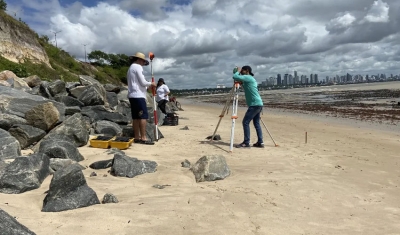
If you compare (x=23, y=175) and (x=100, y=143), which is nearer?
(x=23, y=175)

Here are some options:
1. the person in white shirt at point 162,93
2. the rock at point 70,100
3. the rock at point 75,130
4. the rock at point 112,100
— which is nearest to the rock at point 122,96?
the rock at point 112,100

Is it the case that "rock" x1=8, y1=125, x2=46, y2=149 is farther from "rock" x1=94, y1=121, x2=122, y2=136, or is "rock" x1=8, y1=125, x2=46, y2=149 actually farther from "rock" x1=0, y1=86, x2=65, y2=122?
"rock" x1=94, y1=121, x2=122, y2=136

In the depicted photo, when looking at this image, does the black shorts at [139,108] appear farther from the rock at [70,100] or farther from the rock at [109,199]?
the rock at [109,199]

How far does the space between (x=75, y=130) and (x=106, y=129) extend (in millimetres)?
1744

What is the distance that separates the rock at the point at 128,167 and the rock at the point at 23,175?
Result: 1.08 m

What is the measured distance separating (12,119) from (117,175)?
3.27 m

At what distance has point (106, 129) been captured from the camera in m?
9.23

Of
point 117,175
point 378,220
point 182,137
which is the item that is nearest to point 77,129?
point 117,175

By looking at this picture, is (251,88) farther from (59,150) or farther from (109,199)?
(109,199)

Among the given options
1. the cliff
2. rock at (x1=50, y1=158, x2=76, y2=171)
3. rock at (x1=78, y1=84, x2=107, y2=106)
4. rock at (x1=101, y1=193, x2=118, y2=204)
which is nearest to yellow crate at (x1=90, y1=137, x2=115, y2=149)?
rock at (x1=50, y1=158, x2=76, y2=171)

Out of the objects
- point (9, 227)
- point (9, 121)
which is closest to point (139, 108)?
point (9, 121)

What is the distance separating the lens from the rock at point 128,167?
5.53m

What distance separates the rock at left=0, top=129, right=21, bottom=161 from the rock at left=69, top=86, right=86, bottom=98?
606 centimetres

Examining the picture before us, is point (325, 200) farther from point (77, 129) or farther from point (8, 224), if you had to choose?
point (77, 129)
